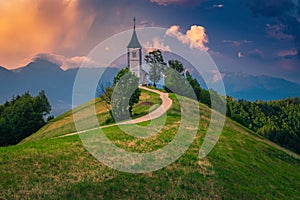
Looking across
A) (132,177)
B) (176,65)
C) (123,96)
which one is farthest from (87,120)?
(176,65)

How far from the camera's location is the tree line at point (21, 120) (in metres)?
83.8

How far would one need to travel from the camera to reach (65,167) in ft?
78.9

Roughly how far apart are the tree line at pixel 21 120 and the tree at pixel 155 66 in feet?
156

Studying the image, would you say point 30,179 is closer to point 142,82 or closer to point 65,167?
point 65,167

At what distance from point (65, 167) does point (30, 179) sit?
335 centimetres

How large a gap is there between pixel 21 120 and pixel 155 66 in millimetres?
60571

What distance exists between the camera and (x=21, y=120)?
283 ft

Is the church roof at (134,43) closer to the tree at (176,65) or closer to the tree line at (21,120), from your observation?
the tree at (176,65)

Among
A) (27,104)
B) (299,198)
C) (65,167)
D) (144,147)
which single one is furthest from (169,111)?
(27,104)

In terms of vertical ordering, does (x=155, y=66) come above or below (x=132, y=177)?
above

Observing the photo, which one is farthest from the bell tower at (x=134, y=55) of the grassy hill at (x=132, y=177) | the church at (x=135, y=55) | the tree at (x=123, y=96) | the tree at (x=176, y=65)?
the grassy hill at (x=132, y=177)

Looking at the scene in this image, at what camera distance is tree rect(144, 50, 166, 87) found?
127 meters

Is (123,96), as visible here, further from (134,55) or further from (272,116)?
(272,116)

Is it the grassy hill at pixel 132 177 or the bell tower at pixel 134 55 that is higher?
the bell tower at pixel 134 55
